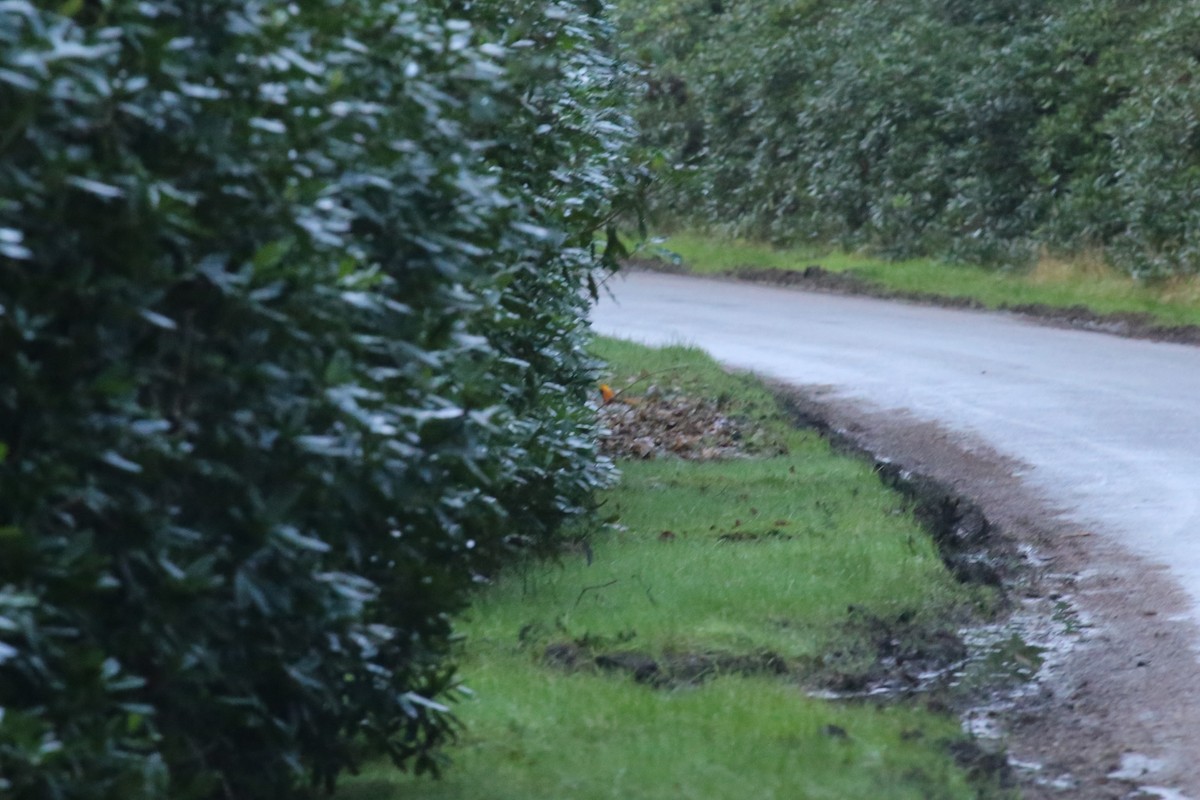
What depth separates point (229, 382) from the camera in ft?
13.6

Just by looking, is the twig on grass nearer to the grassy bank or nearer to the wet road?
the grassy bank

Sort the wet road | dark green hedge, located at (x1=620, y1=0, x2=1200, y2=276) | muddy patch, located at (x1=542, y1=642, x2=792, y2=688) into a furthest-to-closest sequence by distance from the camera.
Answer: dark green hedge, located at (x1=620, y1=0, x2=1200, y2=276) → the wet road → muddy patch, located at (x1=542, y1=642, x2=792, y2=688)

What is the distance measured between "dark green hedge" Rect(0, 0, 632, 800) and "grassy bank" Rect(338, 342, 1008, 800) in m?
0.77

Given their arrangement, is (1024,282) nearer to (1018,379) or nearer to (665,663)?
(1018,379)

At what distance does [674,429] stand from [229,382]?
955 cm

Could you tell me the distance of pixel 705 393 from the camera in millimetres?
14891

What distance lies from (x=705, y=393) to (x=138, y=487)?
11.0 metres

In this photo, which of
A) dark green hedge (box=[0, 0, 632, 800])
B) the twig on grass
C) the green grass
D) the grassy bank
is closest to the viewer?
dark green hedge (box=[0, 0, 632, 800])

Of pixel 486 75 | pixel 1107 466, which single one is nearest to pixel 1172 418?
pixel 1107 466

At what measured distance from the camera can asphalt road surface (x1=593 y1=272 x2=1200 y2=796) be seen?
10.5 meters

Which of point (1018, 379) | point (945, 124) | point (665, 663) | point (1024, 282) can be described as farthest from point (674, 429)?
point (945, 124)

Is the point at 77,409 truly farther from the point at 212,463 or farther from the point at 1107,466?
the point at 1107,466

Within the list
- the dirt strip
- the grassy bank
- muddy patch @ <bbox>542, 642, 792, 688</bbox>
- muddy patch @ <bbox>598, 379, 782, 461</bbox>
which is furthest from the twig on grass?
muddy patch @ <bbox>598, 379, 782, 461</bbox>

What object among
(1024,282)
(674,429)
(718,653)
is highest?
(1024,282)
